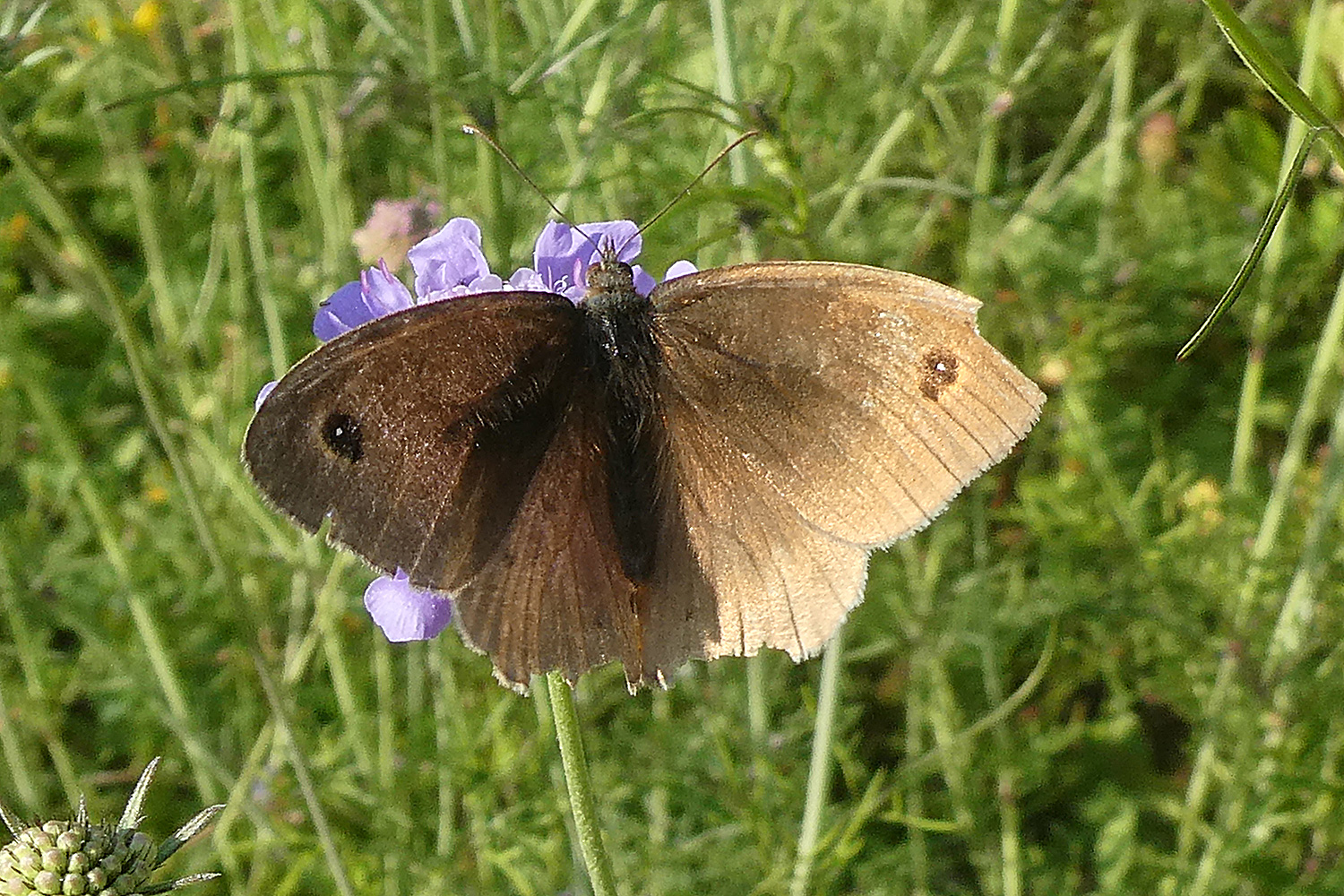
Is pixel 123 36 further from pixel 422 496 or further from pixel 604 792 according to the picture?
pixel 422 496

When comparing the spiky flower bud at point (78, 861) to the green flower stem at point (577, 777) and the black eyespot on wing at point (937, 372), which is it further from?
the black eyespot on wing at point (937, 372)

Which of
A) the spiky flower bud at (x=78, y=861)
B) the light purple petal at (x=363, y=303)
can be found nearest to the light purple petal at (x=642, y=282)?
the light purple petal at (x=363, y=303)

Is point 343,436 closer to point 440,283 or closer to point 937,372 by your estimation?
point 440,283

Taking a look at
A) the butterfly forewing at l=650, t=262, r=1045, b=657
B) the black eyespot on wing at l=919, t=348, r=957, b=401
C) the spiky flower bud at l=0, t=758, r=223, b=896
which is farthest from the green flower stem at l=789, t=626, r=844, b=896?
the spiky flower bud at l=0, t=758, r=223, b=896

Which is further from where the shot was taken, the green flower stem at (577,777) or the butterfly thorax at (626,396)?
the butterfly thorax at (626,396)

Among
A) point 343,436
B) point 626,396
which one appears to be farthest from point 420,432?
point 626,396

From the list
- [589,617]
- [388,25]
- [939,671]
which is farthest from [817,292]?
[939,671]
